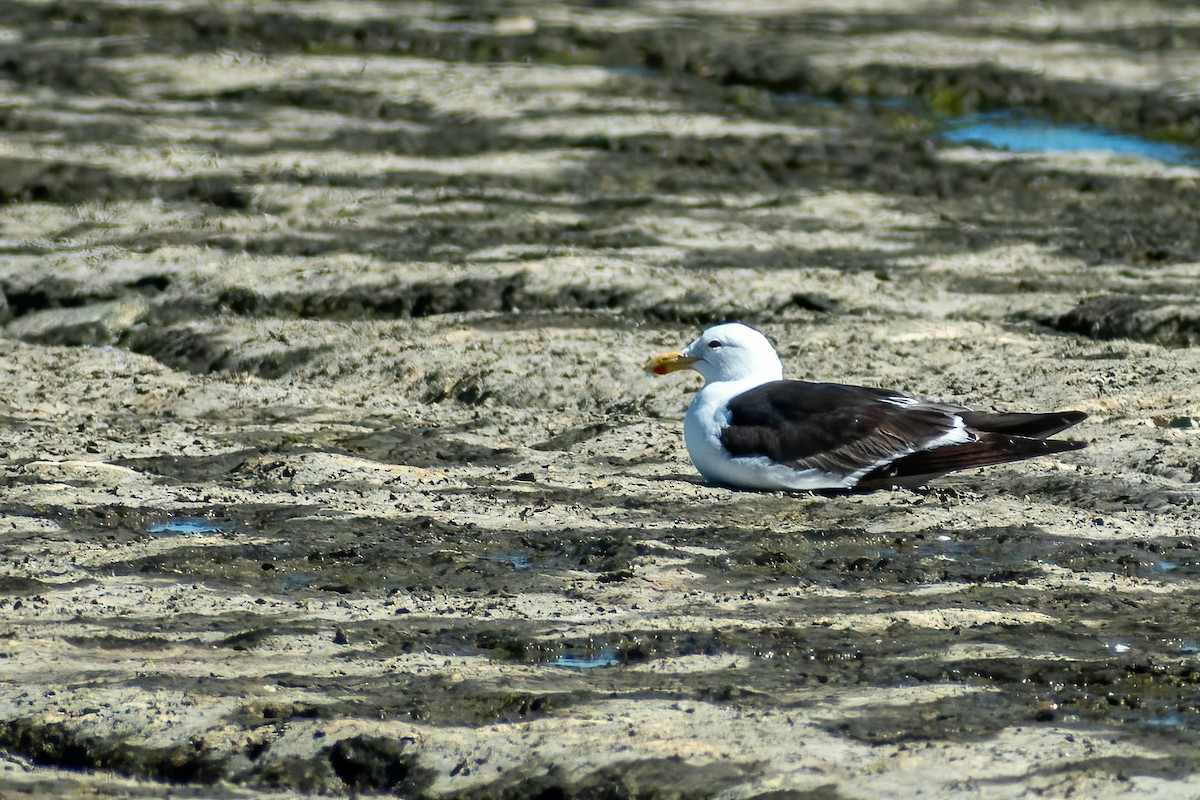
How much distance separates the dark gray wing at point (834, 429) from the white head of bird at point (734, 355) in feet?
1.10

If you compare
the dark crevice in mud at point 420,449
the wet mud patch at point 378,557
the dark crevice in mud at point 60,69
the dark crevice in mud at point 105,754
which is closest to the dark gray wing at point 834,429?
the wet mud patch at point 378,557

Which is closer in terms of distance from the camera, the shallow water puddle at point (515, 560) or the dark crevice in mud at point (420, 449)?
the shallow water puddle at point (515, 560)

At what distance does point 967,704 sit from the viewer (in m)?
3.67

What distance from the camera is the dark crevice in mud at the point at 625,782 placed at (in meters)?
3.33

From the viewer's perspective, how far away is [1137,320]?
749cm

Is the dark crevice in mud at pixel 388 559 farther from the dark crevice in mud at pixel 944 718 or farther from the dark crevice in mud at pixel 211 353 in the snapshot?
the dark crevice in mud at pixel 211 353

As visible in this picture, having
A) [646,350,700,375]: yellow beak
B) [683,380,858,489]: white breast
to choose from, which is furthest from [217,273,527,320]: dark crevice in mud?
[683,380,858,489]: white breast

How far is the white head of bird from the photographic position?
590 cm

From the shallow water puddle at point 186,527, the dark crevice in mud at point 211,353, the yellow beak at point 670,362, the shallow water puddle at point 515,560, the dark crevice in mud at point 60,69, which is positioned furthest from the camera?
the dark crevice in mud at point 60,69

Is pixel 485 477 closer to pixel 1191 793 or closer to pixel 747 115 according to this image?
pixel 1191 793

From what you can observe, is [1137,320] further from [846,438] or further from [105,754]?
[105,754]

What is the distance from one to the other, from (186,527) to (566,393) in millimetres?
2174

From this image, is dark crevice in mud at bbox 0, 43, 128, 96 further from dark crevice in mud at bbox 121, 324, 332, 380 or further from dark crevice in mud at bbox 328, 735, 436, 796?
dark crevice in mud at bbox 328, 735, 436, 796

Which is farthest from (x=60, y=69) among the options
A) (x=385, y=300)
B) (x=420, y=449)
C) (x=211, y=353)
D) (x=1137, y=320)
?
(x=1137, y=320)
